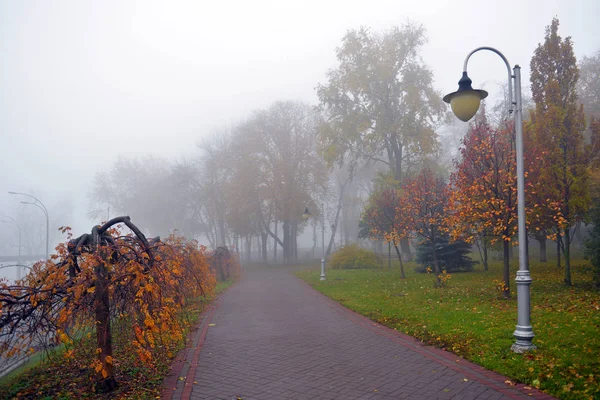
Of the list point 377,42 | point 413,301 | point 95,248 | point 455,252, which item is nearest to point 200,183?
point 377,42

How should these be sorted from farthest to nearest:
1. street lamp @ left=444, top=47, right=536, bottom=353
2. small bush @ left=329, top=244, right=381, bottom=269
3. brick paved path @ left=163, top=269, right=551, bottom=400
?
1. small bush @ left=329, top=244, right=381, bottom=269
2. street lamp @ left=444, top=47, right=536, bottom=353
3. brick paved path @ left=163, top=269, right=551, bottom=400

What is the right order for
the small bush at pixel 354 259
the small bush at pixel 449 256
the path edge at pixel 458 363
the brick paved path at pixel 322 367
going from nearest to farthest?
the path edge at pixel 458 363 < the brick paved path at pixel 322 367 < the small bush at pixel 449 256 < the small bush at pixel 354 259

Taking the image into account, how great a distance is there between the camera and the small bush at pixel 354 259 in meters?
31.6

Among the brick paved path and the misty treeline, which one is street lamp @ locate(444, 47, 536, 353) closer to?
the brick paved path

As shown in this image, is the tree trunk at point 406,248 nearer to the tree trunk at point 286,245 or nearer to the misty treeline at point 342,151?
the misty treeline at point 342,151

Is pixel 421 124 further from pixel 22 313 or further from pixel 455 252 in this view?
pixel 22 313

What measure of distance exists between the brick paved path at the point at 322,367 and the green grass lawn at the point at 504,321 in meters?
0.35

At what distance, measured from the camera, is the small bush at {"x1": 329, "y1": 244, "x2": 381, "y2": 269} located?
31.6 m

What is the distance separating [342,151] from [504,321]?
24954 mm

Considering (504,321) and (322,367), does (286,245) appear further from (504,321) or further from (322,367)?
(322,367)

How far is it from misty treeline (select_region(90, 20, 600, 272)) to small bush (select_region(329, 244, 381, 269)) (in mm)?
1516

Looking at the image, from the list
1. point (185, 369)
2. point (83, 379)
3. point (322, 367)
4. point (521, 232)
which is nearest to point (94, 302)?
point (83, 379)

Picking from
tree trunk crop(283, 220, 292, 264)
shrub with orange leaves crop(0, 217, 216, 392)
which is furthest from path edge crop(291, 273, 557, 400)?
tree trunk crop(283, 220, 292, 264)

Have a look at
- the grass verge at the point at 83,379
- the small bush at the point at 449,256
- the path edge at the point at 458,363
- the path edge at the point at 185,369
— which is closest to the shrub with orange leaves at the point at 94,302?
the grass verge at the point at 83,379
